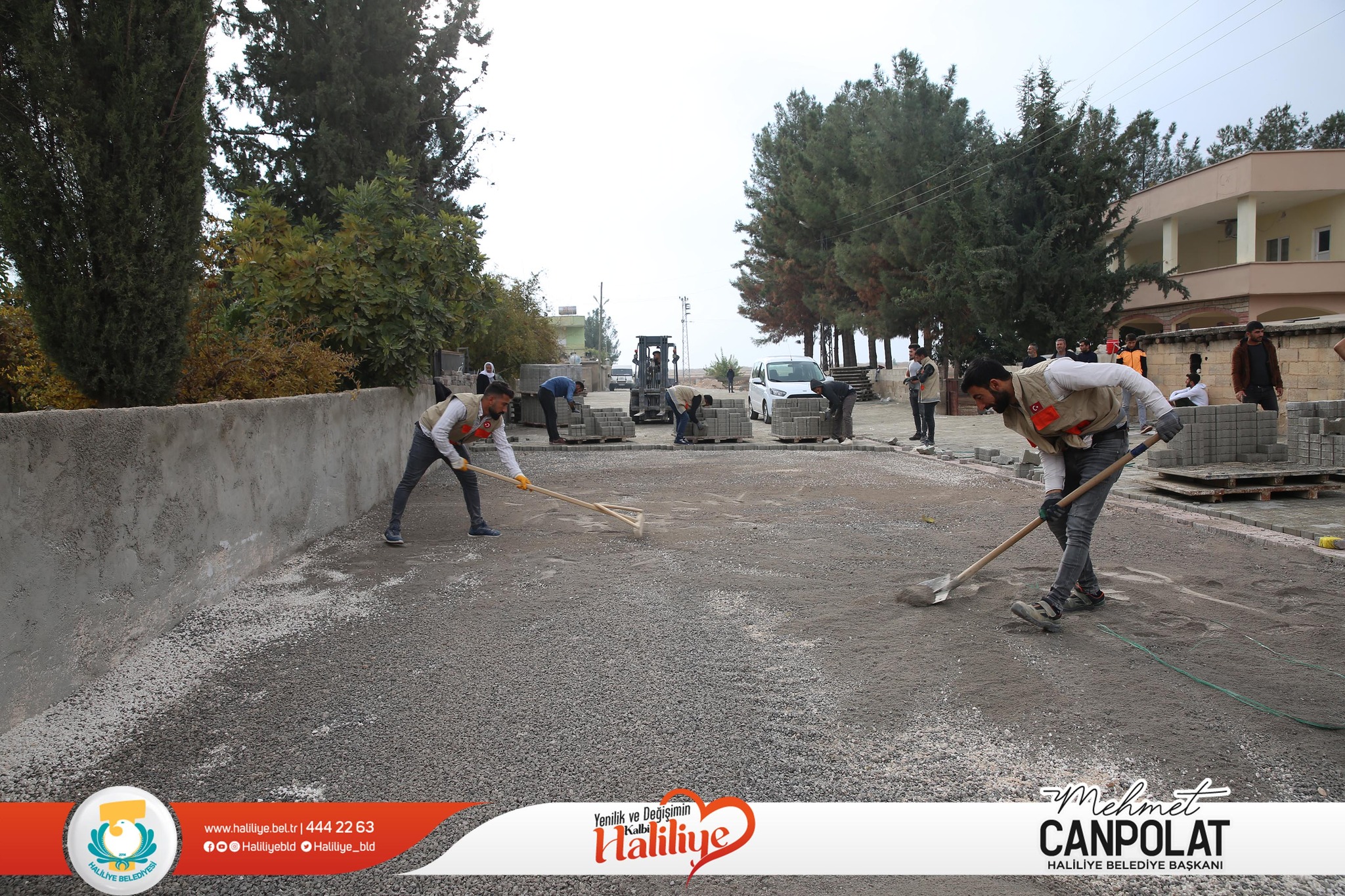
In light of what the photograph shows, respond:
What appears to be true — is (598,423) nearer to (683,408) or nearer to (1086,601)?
(683,408)

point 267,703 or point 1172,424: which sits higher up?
point 1172,424

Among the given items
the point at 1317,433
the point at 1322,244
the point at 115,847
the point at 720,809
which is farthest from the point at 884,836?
the point at 1322,244

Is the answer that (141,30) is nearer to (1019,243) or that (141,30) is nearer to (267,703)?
(267,703)

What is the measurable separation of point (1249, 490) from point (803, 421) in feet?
29.8

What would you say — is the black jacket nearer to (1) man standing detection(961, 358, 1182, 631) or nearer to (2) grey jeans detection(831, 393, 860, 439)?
(2) grey jeans detection(831, 393, 860, 439)

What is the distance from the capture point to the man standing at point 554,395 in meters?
16.9

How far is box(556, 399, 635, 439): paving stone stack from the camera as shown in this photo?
17.1m

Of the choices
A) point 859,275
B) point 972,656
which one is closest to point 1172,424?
point 972,656

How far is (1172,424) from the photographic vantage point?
15.3 ft

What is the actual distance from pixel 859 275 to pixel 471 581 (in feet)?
88.1

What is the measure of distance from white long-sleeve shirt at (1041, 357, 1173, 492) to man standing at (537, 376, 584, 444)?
1269cm

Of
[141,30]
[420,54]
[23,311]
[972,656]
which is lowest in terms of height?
[972,656]

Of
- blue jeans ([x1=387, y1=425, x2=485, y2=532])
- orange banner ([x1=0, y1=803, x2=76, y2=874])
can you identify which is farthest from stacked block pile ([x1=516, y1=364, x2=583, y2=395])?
orange banner ([x1=0, y1=803, x2=76, y2=874])

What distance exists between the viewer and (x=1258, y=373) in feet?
36.1
